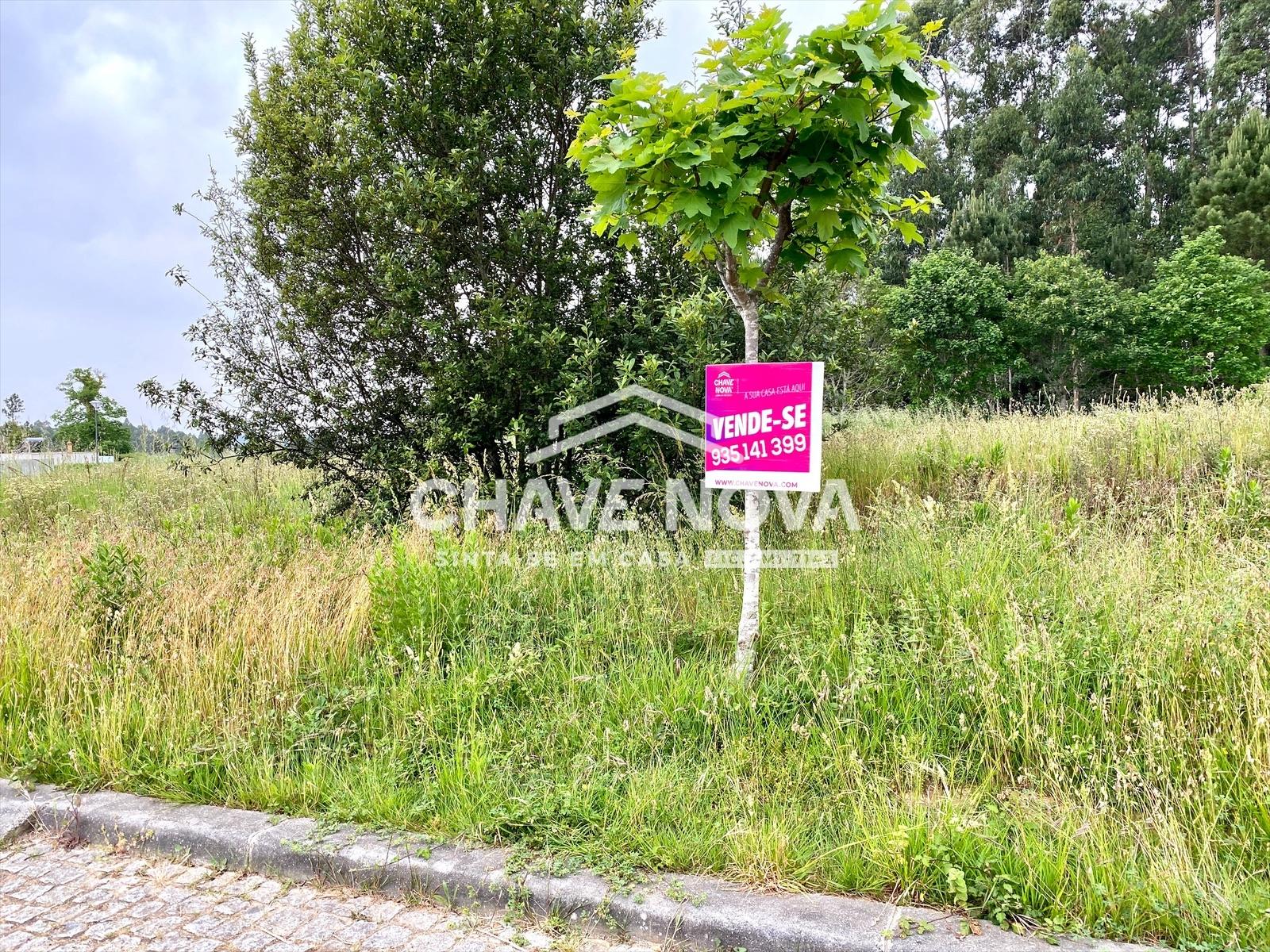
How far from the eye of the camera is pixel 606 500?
18.1 ft

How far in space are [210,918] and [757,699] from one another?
2331mm

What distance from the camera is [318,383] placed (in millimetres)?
6965

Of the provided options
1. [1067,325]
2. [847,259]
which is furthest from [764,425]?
[1067,325]

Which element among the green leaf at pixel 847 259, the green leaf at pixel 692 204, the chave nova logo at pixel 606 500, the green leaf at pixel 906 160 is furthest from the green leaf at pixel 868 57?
the chave nova logo at pixel 606 500

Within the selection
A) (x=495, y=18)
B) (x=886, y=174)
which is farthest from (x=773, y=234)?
(x=495, y=18)

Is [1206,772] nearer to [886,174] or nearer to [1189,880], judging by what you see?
[1189,880]

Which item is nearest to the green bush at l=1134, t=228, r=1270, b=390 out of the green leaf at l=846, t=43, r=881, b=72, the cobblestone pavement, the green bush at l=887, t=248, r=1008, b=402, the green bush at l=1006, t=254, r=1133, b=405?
the green bush at l=1006, t=254, r=1133, b=405

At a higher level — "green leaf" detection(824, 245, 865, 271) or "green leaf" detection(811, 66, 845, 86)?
"green leaf" detection(811, 66, 845, 86)

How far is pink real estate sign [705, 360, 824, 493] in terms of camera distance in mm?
3342

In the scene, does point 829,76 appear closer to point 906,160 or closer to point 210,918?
point 906,160

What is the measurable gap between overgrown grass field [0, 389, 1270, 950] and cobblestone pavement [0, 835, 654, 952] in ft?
0.99

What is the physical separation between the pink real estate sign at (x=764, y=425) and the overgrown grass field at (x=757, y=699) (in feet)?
2.78

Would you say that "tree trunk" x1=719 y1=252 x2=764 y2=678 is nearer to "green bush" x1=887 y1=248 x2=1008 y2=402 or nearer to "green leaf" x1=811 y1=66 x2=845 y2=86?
"green leaf" x1=811 y1=66 x2=845 y2=86

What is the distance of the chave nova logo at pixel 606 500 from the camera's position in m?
5.26
